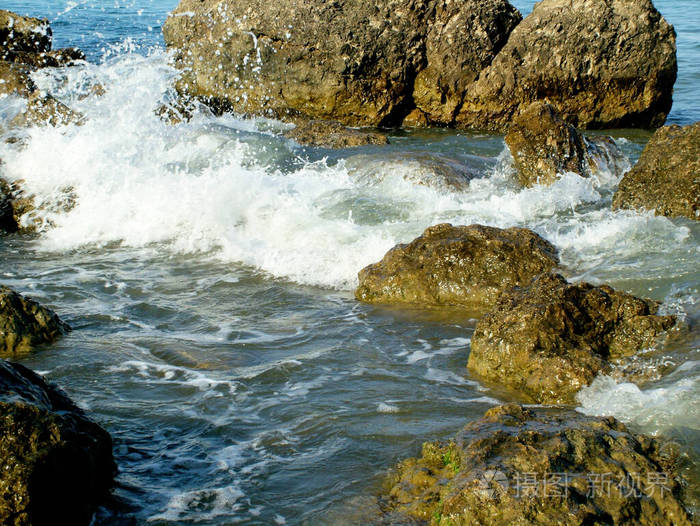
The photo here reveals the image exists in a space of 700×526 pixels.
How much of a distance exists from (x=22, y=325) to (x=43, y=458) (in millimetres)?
2327

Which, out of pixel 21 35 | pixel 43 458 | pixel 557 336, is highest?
pixel 21 35

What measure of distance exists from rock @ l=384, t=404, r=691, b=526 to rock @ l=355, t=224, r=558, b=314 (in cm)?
232

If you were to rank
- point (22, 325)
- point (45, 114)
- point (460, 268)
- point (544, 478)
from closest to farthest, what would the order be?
1. point (544, 478)
2. point (22, 325)
3. point (460, 268)
4. point (45, 114)

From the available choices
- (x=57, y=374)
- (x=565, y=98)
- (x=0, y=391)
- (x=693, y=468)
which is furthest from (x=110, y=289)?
(x=565, y=98)

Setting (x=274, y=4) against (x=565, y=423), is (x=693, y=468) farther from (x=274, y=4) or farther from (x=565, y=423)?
(x=274, y=4)

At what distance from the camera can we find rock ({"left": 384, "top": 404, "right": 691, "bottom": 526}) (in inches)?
101

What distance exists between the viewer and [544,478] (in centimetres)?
265

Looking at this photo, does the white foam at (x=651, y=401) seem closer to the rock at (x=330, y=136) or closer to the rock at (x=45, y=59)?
the rock at (x=330, y=136)

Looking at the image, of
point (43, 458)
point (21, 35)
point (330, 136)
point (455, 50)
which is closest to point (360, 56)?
point (455, 50)

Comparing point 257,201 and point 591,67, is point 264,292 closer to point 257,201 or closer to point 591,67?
point 257,201

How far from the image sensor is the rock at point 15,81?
10031mm

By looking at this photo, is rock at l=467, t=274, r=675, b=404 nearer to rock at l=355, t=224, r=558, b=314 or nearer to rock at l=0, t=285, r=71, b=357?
rock at l=355, t=224, r=558, b=314

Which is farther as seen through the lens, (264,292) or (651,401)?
(264,292)

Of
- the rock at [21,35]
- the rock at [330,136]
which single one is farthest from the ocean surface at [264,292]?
the rock at [21,35]
